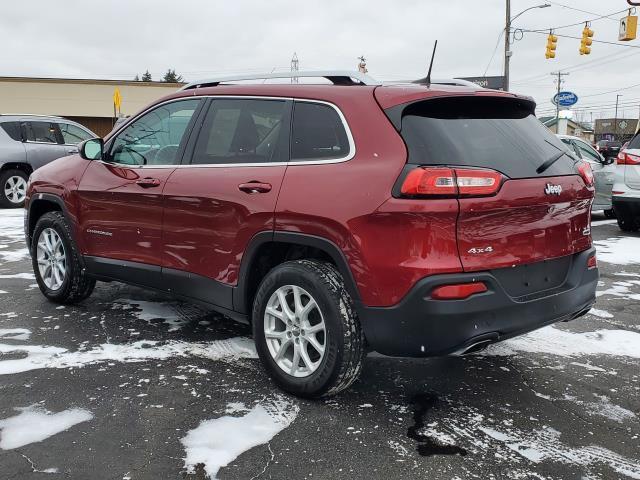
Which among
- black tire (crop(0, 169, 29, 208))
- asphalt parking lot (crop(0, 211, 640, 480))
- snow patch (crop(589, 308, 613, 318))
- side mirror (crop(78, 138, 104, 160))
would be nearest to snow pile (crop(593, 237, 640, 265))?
snow patch (crop(589, 308, 613, 318))

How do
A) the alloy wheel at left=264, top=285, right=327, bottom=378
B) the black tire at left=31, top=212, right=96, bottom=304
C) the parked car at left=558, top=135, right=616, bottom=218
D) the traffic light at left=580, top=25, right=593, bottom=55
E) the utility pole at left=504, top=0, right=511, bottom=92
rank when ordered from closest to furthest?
the alloy wheel at left=264, top=285, right=327, bottom=378 → the black tire at left=31, top=212, right=96, bottom=304 → the parked car at left=558, top=135, right=616, bottom=218 → the traffic light at left=580, top=25, right=593, bottom=55 → the utility pole at left=504, top=0, right=511, bottom=92

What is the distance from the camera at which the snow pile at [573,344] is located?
166 inches

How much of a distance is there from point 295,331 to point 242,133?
1.27 meters

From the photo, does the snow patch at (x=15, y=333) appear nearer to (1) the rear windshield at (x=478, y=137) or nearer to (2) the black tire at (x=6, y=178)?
(1) the rear windshield at (x=478, y=137)

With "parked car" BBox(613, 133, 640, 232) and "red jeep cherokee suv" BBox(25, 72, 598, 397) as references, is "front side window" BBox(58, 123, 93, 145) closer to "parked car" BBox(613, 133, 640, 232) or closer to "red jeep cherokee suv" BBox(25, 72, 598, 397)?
"red jeep cherokee suv" BBox(25, 72, 598, 397)

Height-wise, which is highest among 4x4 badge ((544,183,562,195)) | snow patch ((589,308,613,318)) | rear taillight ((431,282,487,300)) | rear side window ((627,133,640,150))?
rear side window ((627,133,640,150))

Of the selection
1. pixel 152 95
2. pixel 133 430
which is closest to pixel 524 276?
pixel 133 430

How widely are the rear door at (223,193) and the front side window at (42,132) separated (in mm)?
9796

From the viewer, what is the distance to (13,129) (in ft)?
40.7

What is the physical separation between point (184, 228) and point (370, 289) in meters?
1.50

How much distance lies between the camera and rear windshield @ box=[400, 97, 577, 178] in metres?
3.00

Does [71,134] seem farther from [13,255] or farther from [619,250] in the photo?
[619,250]

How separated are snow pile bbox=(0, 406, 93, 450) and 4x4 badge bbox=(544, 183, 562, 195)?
2595 millimetres

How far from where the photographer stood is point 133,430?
9.97 feet
